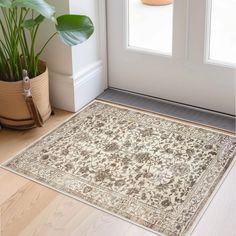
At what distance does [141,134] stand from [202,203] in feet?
1.97

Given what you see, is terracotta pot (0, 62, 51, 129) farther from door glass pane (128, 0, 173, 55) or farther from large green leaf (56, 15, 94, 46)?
door glass pane (128, 0, 173, 55)

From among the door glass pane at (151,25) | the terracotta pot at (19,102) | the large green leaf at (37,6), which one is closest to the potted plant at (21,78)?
the terracotta pot at (19,102)

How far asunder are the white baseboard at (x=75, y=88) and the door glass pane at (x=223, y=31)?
0.68 m

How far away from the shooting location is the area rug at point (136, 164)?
1.93 m

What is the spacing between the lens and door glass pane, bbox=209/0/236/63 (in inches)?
94.2

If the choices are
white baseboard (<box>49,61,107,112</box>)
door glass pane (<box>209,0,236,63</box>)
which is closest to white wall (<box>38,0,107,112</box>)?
white baseboard (<box>49,61,107,112</box>)

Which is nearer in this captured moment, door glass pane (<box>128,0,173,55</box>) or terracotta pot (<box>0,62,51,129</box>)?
terracotta pot (<box>0,62,51,129</box>)

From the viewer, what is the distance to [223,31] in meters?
2.45

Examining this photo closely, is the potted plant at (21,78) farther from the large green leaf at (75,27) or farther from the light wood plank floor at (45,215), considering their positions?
the light wood plank floor at (45,215)

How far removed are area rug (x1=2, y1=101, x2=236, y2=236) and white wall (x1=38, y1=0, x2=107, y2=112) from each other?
0.13 metres

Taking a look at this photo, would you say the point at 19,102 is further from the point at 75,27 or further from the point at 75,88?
the point at 75,27

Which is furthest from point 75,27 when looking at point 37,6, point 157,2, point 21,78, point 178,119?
point 178,119

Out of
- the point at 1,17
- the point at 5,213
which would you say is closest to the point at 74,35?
the point at 1,17

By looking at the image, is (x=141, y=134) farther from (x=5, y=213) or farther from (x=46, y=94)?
(x=5, y=213)
